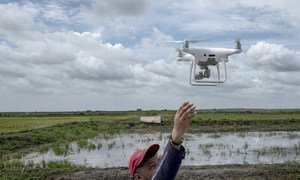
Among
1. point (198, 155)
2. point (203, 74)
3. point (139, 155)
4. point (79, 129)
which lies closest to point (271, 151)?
point (198, 155)

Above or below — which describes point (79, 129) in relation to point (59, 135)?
above

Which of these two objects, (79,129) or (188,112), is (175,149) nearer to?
(188,112)

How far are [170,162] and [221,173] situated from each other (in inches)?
494

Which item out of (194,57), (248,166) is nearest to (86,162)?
(248,166)

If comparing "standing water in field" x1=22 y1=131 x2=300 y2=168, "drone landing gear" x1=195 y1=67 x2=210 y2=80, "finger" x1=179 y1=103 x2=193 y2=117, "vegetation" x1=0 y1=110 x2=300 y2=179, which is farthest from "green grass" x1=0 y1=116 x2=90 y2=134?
"finger" x1=179 y1=103 x2=193 y2=117

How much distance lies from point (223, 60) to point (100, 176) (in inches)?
471

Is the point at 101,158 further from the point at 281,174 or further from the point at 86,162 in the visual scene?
the point at 281,174

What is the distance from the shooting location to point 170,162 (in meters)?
2.60

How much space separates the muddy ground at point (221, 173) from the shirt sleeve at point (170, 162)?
38.9 ft

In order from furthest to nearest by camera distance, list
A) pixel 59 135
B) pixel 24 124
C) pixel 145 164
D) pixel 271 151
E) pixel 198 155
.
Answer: pixel 24 124
pixel 59 135
pixel 271 151
pixel 198 155
pixel 145 164

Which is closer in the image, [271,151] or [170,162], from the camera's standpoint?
[170,162]

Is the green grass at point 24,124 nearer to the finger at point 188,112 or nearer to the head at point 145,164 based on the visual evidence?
the head at point 145,164

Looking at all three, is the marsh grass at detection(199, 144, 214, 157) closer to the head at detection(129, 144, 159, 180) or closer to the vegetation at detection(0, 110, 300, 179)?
the vegetation at detection(0, 110, 300, 179)

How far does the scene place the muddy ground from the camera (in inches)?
567
